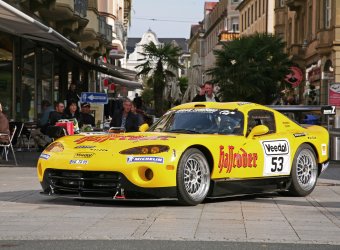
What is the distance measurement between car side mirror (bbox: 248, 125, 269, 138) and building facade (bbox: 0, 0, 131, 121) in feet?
20.4

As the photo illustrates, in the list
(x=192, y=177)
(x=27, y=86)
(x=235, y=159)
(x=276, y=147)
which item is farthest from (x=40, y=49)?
(x=192, y=177)

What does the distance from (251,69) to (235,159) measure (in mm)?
29297

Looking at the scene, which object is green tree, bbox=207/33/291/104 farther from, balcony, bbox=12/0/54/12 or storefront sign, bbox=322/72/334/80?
balcony, bbox=12/0/54/12

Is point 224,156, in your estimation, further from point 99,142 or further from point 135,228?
point 135,228

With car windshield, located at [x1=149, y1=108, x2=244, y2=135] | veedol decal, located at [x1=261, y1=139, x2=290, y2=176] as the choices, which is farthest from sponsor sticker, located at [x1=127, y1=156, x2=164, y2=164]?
veedol decal, located at [x1=261, y1=139, x2=290, y2=176]

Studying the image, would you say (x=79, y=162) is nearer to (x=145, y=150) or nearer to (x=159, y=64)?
(x=145, y=150)

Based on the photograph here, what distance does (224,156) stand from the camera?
1041cm

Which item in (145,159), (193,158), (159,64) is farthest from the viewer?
(159,64)

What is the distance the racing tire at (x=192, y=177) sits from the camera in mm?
9844

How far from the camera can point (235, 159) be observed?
34.6 feet

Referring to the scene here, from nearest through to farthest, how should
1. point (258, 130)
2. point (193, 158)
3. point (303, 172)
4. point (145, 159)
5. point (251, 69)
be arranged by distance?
point (145, 159)
point (193, 158)
point (258, 130)
point (303, 172)
point (251, 69)

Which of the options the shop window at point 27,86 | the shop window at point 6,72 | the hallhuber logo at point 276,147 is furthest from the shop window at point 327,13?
the hallhuber logo at point 276,147

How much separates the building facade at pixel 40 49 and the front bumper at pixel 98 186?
19.1 ft

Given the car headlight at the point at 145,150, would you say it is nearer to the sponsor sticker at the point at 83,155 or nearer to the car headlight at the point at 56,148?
the sponsor sticker at the point at 83,155
